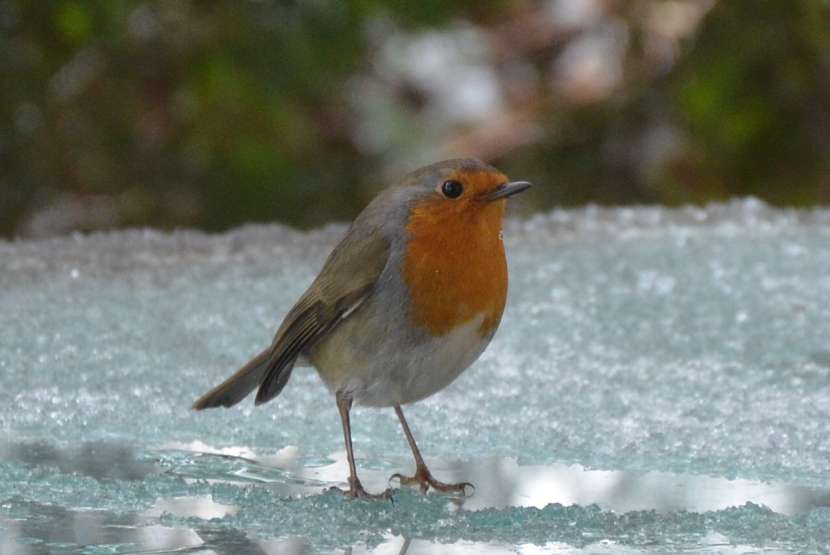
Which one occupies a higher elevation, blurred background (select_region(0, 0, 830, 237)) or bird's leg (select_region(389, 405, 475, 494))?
blurred background (select_region(0, 0, 830, 237))

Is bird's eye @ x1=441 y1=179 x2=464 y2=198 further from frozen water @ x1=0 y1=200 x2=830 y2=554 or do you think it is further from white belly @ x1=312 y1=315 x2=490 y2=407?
frozen water @ x1=0 y1=200 x2=830 y2=554

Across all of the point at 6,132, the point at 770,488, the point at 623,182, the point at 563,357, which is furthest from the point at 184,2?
the point at 770,488

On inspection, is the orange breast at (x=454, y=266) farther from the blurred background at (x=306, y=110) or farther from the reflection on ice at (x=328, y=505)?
the blurred background at (x=306, y=110)

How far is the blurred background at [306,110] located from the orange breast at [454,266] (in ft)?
7.37

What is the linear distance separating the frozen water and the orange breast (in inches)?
9.8

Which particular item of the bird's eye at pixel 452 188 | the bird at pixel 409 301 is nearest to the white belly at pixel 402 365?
the bird at pixel 409 301

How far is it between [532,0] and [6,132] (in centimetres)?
295

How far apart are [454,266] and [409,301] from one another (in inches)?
3.6

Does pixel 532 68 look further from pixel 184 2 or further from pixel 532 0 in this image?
pixel 184 2

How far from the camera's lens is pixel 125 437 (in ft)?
9.09

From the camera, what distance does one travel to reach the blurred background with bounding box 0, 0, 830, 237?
16.9 feet

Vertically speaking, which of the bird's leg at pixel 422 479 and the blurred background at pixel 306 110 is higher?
the blurred background at pixel 306 110

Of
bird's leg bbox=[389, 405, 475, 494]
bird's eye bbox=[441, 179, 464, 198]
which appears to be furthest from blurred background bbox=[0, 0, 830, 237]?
bird's leg bbox=[389, 405, 475, 494]

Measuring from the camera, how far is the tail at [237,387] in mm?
2873
